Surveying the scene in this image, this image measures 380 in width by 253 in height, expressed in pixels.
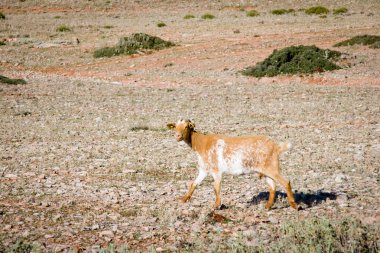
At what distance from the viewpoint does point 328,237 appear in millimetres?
6797

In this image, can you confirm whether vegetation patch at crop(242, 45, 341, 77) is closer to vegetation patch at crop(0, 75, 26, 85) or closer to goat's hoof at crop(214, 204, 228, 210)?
vegetation patch at crop(0, 75, 26, 85)

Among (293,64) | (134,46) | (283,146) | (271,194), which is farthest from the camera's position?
(134,46)

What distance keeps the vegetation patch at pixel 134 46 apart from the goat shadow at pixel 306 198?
27562mm

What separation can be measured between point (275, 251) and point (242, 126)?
383 inches

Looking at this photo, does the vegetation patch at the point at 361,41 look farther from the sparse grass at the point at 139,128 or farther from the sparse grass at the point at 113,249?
the sparse grass at the point at 113,249

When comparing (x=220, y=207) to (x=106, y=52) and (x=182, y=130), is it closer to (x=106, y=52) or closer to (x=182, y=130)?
(x=182, y=130)

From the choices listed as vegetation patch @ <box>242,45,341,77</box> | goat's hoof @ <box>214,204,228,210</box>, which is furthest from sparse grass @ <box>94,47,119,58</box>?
goat's hoof @ <box>214,204,228,210</box>

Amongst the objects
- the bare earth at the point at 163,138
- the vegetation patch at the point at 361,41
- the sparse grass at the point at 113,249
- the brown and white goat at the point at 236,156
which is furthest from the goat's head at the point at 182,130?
the vegetation patch at the point at 361,41

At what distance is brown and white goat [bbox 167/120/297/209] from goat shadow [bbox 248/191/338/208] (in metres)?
0.46

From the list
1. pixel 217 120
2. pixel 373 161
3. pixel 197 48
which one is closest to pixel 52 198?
pixel 373 161

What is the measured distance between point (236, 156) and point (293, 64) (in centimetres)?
1948

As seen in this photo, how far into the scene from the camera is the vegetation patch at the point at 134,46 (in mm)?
35625

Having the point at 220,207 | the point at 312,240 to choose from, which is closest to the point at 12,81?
the point at 220,207

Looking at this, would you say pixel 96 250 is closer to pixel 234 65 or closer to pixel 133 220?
pixel 133 220
